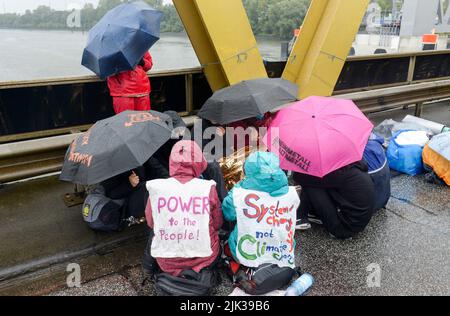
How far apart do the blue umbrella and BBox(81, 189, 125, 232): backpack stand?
156 cm

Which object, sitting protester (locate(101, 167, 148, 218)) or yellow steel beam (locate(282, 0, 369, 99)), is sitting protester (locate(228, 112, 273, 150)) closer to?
sitting protester (locate(101, 167, 148, 218))

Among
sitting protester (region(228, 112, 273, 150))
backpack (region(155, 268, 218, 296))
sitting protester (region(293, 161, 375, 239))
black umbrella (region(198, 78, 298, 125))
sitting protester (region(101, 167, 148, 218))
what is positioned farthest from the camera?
sitting protester (region(228, 112, 273, 150))

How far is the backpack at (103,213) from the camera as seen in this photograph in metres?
3.19

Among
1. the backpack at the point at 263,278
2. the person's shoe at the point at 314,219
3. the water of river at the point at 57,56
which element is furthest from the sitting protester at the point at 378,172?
the water of river at the point at 57,56

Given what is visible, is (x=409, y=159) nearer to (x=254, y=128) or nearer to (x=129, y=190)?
(x=254, y=128)

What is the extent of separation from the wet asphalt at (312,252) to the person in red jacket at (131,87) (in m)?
1.24

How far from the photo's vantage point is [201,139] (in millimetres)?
4129

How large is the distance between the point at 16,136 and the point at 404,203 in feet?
14.1

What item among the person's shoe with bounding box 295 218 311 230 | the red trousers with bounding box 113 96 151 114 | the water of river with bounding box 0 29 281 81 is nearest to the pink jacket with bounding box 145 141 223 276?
the person's shoe with bounding box 295 218 311 230

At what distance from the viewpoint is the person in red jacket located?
4.36 m

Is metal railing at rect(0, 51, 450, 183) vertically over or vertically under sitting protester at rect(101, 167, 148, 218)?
over

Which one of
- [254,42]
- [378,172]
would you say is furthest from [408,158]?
[254,42]

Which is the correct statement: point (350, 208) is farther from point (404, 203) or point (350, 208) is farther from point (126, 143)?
point (126, 143)

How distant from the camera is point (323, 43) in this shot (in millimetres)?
5461
